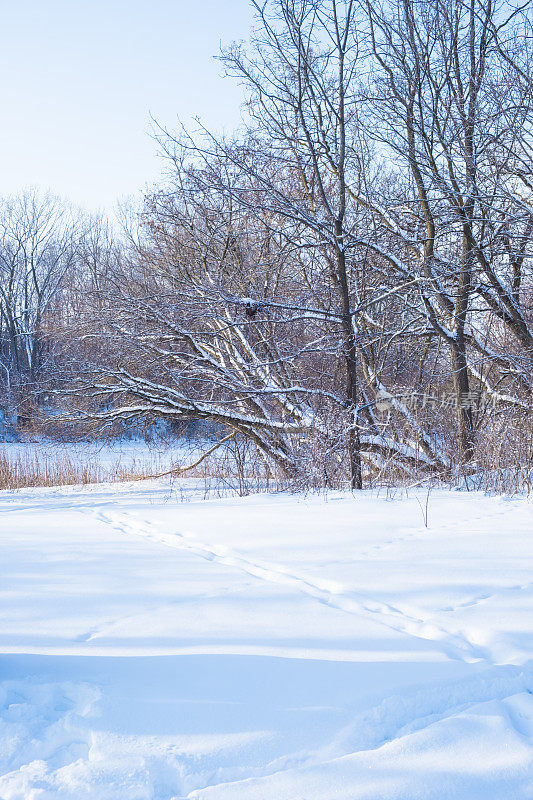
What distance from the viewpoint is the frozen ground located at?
5.03ft

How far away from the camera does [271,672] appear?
6.72ft

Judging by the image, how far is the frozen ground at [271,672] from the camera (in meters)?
1.53

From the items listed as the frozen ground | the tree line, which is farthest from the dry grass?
the frozen ground

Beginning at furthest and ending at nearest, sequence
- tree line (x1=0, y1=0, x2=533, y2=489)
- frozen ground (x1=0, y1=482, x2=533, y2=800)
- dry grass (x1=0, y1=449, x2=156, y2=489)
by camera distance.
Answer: dry grass (x1=0, y1=449, x2=156, y2=489), tree line (x1=0, y1=0, x2=533, y2=489), frozen ground (x1=0, y1=482, x2=533, y2=800)

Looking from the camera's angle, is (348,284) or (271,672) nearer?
(271,672)

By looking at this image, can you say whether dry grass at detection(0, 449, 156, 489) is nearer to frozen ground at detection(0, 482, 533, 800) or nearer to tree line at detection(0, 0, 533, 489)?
tree line at detection(0, 0, 533, 489)

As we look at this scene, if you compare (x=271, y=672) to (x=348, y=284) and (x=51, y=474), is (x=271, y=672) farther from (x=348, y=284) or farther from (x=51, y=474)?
(x=51, y=474)

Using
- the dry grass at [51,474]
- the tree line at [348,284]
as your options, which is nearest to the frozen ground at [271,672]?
the tree line at [348,284]

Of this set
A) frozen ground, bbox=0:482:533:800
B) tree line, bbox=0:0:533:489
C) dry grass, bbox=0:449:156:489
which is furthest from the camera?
dry grass, bbox=0:449:156:489

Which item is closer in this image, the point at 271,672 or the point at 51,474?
the point at 271,672

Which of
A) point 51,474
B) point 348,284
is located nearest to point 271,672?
point 348,284

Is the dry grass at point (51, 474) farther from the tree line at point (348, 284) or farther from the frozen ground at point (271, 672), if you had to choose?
the frozen ground at point (271, 672)

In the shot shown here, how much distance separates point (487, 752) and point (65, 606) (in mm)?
1786

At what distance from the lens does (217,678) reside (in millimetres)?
2016
